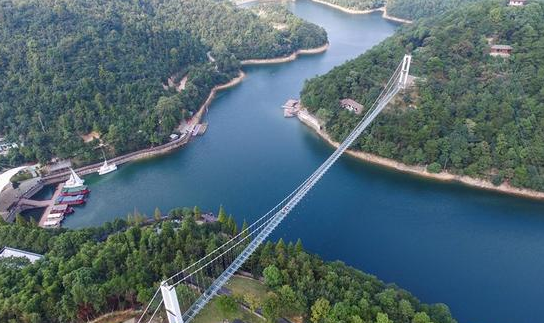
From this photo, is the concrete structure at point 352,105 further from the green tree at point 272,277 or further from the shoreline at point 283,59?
the shoreline at point 283,59

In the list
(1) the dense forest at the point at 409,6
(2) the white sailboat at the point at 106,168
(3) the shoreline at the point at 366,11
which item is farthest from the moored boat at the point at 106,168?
(3) the shoreline at the point at 366,11

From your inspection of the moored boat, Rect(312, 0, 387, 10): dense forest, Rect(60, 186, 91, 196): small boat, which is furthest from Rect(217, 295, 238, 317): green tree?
Rect(312, 0, 387, 10): dense forest

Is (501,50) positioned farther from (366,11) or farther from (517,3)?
(366,11)

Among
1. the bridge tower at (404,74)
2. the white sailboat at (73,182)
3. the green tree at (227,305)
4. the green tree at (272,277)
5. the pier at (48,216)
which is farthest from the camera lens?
the bridge tower at (404,74)

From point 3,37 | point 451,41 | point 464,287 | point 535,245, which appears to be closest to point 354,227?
point 464,287

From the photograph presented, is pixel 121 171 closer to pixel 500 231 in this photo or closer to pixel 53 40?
pixel 53 40

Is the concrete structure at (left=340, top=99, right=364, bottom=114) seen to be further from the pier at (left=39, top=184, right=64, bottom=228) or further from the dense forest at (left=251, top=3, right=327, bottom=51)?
the pier at (left=39, top=184, right=64, bottom=228)

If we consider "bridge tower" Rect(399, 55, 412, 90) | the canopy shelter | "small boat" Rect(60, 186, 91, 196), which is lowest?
"small boat" Rect(60, 186, 91, 196)
